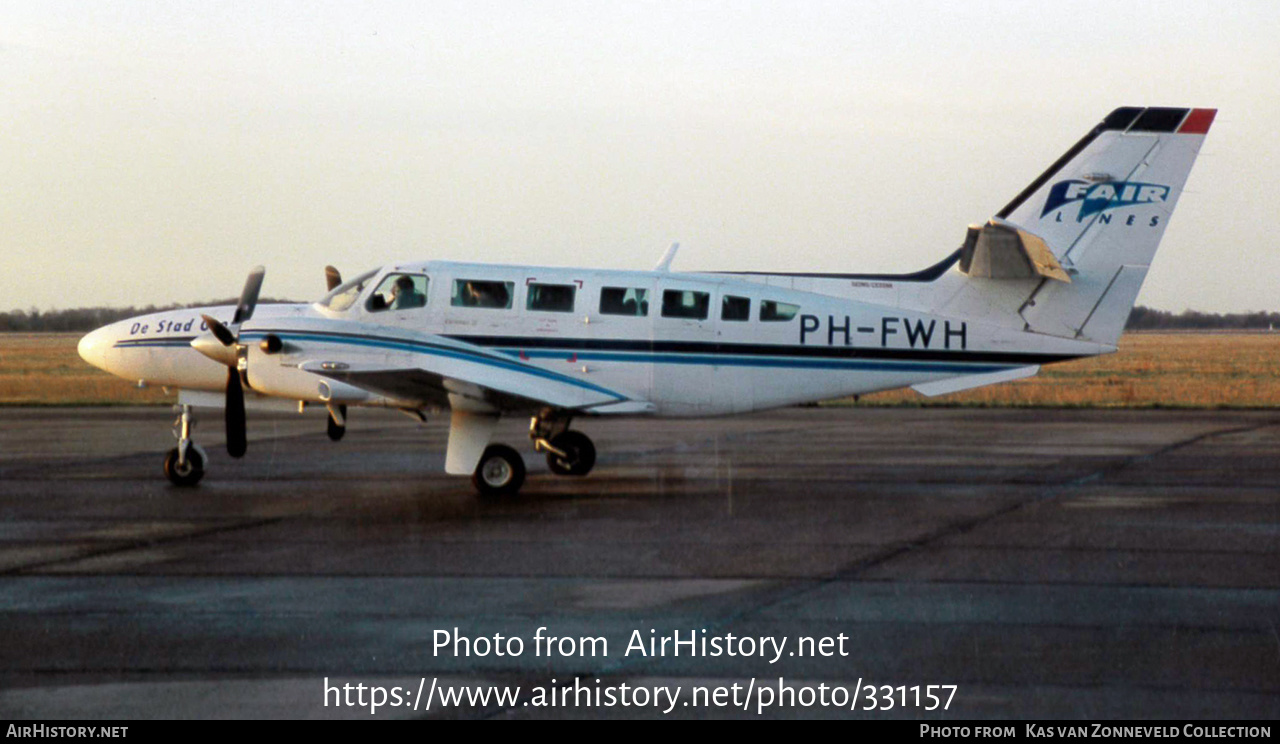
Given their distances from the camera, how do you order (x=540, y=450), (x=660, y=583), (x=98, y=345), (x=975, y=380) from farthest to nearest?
1. (x=540, y=450)
2. (x=98, y=345)
3. (x=975, y=380)
4. (x=660, y=583)

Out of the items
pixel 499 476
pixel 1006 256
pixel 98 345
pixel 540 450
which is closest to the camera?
pixel 499 476

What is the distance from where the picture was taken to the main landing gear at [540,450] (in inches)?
596

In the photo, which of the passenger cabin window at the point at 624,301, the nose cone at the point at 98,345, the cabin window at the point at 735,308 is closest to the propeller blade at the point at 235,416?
the nose cone at the point at 98,345

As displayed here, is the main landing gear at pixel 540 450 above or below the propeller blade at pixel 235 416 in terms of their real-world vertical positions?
below

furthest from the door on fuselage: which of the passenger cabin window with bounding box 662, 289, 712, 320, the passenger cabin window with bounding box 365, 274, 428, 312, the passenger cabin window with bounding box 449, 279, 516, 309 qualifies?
the passenger cabin window with bounding box 365, 274, 428, 312

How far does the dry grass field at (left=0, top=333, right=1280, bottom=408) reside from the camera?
3459 cm

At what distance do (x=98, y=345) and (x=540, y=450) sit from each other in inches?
242

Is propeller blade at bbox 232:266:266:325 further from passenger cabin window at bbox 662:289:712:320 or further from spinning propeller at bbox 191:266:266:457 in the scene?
passenger cabin window at bbox 662:289:712:320

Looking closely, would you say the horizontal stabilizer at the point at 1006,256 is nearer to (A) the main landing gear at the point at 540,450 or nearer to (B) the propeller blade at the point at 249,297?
(A) the main landing gear at the point at 540,450

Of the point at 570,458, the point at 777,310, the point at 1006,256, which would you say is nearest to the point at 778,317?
the point at 777,310

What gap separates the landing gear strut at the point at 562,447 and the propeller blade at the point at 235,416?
379 cm

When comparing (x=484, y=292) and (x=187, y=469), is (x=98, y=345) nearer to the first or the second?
(x=187, y=469)

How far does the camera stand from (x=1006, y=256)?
1543 centimetres

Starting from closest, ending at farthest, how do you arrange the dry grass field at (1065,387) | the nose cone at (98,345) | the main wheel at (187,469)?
the main wheel at (187,469) → the nose cone at (98,345) → the dry grass field at (1065,387)
